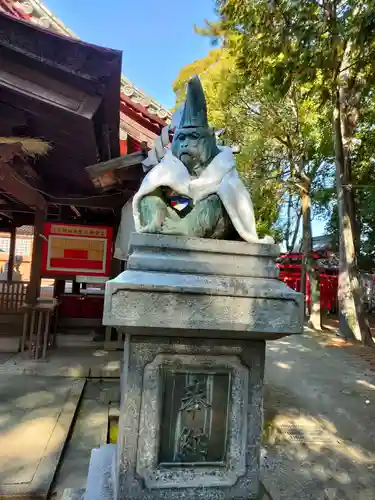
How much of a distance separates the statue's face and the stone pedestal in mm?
548

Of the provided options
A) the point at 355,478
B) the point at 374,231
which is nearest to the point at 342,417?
the point at 355,478

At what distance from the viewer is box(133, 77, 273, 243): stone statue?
2.14 m

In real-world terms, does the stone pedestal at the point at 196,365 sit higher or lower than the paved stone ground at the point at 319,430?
higher

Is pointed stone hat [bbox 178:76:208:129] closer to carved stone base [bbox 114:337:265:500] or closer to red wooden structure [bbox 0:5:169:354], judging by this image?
carved stone base [bbox 114:337:265:500]

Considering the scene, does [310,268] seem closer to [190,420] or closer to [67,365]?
[67,365]

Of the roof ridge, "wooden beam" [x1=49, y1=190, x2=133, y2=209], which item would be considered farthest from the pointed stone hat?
the roof ridge

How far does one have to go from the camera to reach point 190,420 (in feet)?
6.56

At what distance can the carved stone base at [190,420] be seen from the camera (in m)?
1.92

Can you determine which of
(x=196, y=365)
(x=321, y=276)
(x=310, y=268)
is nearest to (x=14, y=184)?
(x=196, y=365)

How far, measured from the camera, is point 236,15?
6316mm

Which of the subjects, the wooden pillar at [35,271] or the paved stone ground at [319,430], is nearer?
the paved stone ground at [319,430]

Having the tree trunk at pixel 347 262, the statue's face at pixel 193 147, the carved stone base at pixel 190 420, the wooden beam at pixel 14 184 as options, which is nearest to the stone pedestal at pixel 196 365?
the carved stone base at pixel 190 420

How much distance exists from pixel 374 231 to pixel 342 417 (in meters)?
11.9

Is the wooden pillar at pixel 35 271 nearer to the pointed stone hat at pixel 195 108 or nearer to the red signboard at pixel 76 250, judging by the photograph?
the red signboard at pixel 76 250
